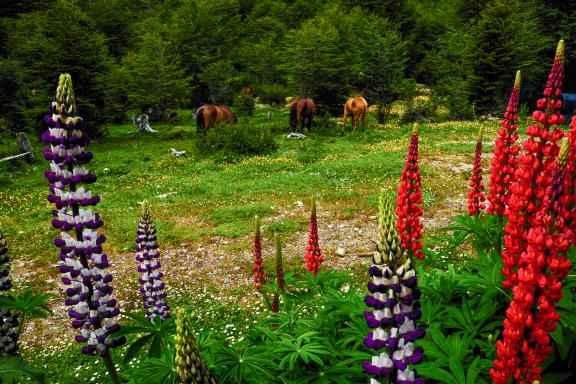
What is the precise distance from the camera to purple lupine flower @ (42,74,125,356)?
2.62 metres

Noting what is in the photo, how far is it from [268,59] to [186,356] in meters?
44.9

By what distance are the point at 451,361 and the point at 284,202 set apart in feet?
37.6

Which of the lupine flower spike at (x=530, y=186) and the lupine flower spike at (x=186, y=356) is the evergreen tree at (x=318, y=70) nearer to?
the lupine flower spike at (x=530, y=186)

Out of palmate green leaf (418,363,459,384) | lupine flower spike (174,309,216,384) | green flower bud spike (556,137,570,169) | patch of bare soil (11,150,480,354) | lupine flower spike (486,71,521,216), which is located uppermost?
green flower bud spike (556,137,570,169)

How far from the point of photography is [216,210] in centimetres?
1347

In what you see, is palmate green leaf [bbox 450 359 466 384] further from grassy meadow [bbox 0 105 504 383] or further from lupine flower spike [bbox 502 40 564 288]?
grassy meadow [bbox 0 105 504 383]

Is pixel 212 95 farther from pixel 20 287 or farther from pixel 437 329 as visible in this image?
pixel 437 329

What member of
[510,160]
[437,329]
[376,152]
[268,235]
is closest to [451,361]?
[437,329]

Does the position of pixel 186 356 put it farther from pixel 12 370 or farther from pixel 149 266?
pixel 149 266

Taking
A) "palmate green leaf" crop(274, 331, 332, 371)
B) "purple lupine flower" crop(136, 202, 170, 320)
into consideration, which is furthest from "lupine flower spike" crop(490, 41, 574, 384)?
"purple lupine flower" crop(136, 202, 170, 320)

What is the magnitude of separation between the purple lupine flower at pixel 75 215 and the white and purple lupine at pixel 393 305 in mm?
1831

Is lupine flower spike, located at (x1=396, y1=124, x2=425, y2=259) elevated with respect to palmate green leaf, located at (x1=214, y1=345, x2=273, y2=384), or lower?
elevated

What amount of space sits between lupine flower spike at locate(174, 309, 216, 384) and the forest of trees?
24.7 meters

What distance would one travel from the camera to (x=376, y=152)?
65.9 ft
